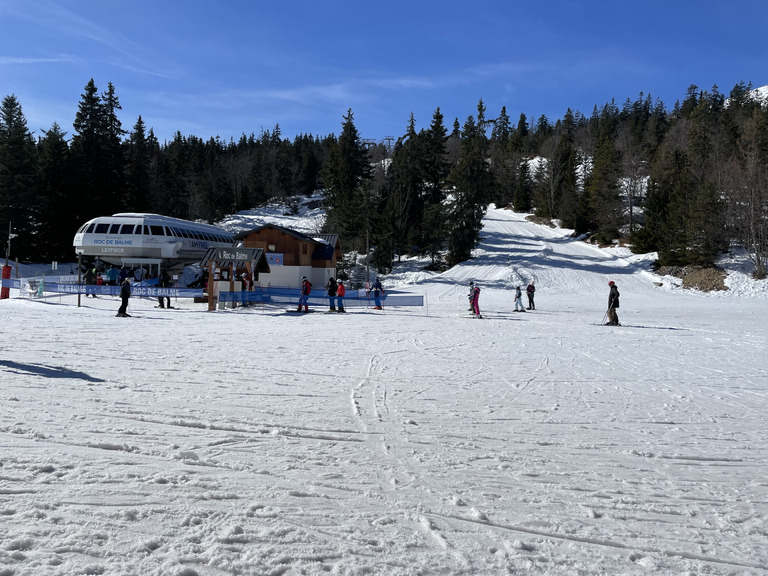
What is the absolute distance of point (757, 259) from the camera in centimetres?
3478

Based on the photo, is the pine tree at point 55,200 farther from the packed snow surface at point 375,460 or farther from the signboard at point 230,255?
the packed snow surface at point 375,460

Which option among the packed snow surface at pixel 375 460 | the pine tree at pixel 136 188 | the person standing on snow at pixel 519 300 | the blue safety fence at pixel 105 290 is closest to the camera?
the packed snow surface at pixel 375 460

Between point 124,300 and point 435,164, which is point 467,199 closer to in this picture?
point 435,164

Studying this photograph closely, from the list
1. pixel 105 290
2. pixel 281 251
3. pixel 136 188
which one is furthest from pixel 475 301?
pixel 136 188

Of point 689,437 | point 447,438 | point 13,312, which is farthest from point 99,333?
point 689,437

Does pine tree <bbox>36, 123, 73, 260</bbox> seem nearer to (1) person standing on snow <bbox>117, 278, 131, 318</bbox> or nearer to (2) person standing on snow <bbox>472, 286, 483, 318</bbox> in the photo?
(1) person standing on snow <bbox>117, 278, 131, 318</bbox>

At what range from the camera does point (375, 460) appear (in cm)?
480

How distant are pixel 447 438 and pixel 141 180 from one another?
65.2 meters

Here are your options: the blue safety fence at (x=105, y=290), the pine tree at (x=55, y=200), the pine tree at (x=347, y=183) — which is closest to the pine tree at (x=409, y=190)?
the pine tree at (x=347, y=183)

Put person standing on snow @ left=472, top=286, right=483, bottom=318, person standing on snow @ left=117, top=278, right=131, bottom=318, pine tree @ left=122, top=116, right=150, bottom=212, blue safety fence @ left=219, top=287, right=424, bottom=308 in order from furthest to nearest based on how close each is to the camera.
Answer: pine tree @ left=122, top=116, right=150, bottom=212
blue safety fence @ left=219, top=287, right=424, bottom=308
person standing on snow @ left=472, top=286, right=483, bottom=318
person standing on snow @ left=117, top=278, right=131, bottom=318

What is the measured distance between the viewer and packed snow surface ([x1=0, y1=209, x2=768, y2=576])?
321 centimetres

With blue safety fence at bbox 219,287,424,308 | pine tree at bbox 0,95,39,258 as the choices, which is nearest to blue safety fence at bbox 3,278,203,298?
blue safety fence at bbox 219,287,424,308

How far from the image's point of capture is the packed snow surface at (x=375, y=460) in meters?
3.21

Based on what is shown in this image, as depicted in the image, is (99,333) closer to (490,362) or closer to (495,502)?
(490,362)
